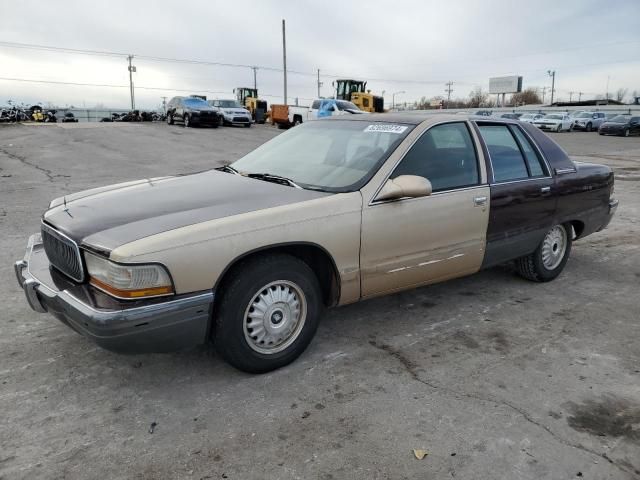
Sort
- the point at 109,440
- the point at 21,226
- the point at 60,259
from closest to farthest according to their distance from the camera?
the point at 109,440 < the point at 60,259 < the point at 21,226

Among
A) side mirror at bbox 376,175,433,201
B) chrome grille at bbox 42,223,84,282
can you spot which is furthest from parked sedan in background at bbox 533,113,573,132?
chrome grille at bbox 42,223,84,282

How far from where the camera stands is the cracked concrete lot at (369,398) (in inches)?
93.4

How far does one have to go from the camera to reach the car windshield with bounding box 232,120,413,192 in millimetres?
3502

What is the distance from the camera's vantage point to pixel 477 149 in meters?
4.12

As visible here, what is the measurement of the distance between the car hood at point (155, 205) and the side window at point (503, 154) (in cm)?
175

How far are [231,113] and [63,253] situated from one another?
27.7 meters

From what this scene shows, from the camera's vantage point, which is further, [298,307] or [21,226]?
[21,226]

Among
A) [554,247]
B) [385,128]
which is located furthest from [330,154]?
[554,247]

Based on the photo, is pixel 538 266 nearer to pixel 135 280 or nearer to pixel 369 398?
pixel 369 398

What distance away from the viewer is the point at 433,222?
366 cm

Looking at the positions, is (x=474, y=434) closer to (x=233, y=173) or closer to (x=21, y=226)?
(x=233, y=173)

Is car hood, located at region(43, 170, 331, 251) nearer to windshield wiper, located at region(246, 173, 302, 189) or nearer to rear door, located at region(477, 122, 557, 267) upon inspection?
windshield wiper, located at region(246, 173, 302, 189)

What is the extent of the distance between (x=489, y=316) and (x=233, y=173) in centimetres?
234

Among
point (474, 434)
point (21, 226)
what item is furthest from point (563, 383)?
point (21, 226)
